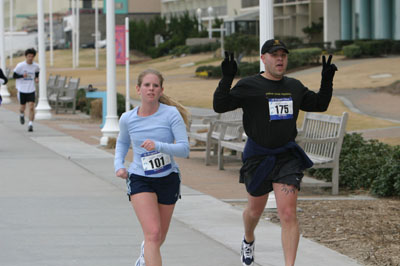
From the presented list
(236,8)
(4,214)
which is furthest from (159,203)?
(236,8)

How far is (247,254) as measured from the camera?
22.5 feet

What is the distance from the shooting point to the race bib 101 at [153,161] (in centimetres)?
604

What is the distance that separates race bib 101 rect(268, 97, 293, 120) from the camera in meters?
6.59

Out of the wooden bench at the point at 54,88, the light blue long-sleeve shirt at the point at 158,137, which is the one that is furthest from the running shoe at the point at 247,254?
the wooden bench at the point at 54,88

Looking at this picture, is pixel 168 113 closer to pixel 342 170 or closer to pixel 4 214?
pixel 4 214

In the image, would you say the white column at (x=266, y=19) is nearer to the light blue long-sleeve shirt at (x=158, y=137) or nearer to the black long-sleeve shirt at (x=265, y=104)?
the black long-sleeve shirt at (x=265, y=104)

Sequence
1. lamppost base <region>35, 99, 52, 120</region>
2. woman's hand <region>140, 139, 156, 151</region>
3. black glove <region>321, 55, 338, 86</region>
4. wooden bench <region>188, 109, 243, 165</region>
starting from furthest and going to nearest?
1. lamppost base <region>35, 99, 52, 120</region>
2. wooden bench <region>188, 109, 243, 165</region>
3. black glove <region>321, 55, 338, 86</region>
4. woman's hand <region>140, 139, 156, 151</region>

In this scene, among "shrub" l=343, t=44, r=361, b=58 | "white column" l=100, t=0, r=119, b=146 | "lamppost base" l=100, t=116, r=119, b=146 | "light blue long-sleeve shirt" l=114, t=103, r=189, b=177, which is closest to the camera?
"light blue long-sleeve shirt" l=114, t=103, r=189, b=177

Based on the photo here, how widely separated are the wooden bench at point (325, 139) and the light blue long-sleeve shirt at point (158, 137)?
5.20 meters

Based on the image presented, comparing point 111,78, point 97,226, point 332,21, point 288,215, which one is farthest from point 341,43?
point 288,215

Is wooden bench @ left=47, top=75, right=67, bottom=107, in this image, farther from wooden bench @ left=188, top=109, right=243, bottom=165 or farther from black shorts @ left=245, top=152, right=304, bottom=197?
black shorts @ left=245, top=152, right=304, bottom=197

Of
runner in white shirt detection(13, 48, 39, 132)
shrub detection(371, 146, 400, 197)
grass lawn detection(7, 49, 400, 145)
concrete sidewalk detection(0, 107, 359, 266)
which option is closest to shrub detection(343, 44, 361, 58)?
grass lawn detection(7, 49, 400, 145)

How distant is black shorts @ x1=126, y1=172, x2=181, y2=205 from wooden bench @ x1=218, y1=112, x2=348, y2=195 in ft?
16.8

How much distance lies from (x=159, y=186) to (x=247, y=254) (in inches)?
45.2
